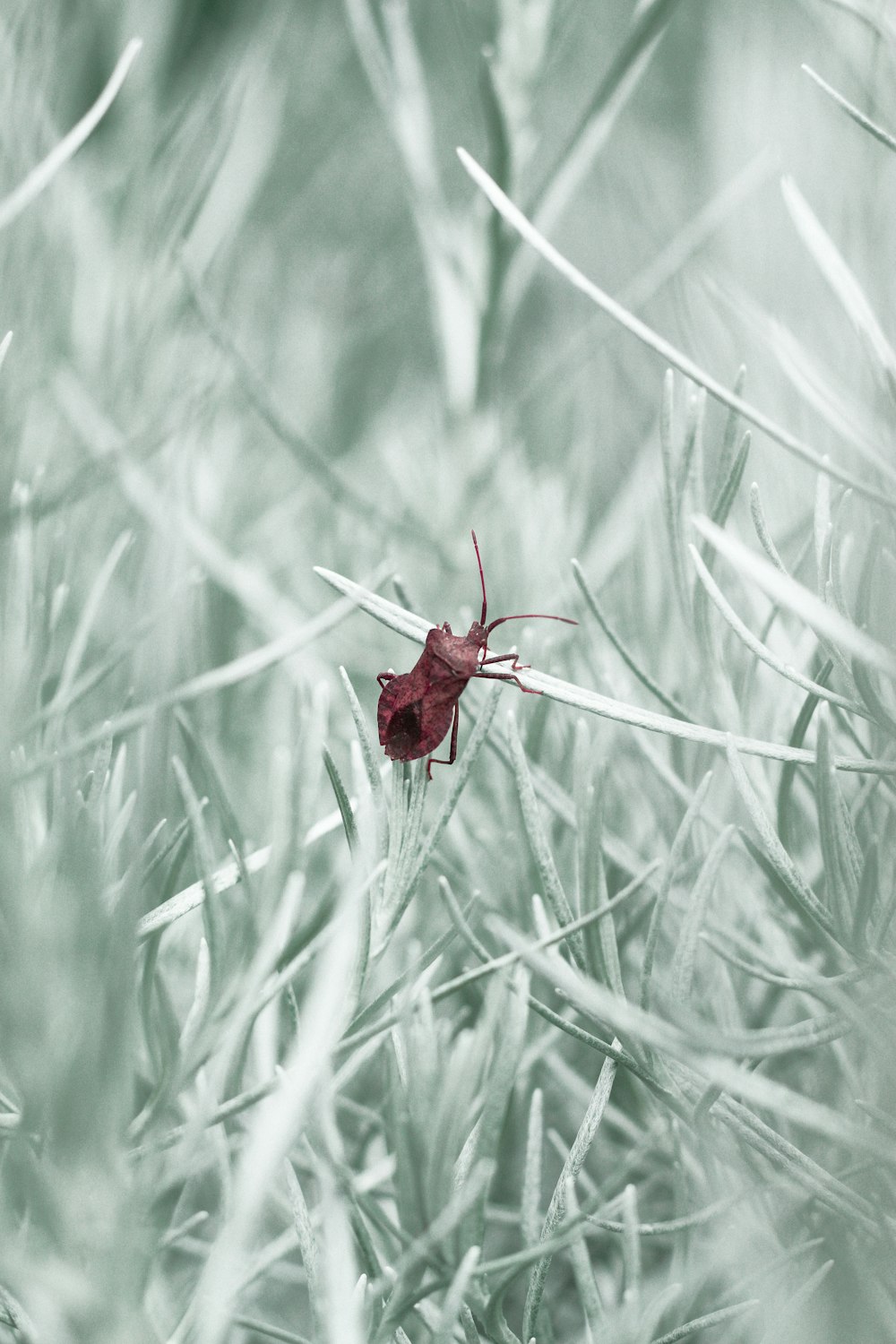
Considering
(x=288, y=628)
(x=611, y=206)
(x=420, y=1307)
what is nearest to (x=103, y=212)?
(x=288, y=628)

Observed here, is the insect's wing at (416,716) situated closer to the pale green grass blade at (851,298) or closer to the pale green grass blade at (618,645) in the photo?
the pale green grass blade at (618,645)

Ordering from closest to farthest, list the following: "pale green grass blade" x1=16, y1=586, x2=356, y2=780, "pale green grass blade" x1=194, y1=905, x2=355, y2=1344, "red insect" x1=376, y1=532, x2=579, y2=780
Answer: "pale green grass blade" x1=194, y1=905, x2=355, y2=1344, "pale green grass blade" x1=16, y1=586, x2=356, y2=780, "red insect" x1=376, y1=532, x2=579, y2=780

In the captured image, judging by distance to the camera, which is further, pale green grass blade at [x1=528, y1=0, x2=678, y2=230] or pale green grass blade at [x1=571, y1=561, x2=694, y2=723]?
pale green grass blade at [x1=528, y1=0, x2=678, y2=230]

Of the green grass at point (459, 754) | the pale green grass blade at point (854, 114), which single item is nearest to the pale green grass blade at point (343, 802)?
the green grass at point (459, 754)

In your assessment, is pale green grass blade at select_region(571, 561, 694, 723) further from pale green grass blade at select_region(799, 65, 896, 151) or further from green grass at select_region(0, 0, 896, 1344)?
pale green grass blade at select_region(799, 65, 896, 151)

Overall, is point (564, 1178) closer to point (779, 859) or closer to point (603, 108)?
point (779, 859)

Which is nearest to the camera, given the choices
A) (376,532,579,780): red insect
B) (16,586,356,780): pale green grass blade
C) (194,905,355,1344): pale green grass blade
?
(194,905,355,1344): pale green grass blade

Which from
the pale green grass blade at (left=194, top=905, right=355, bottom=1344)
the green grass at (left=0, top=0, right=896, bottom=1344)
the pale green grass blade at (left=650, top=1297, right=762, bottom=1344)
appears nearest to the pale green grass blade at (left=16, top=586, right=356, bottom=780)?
the green grass at (left=0, top=0, right=896, bottom=1344)

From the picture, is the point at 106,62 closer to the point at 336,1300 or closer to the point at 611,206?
the point at 611,206

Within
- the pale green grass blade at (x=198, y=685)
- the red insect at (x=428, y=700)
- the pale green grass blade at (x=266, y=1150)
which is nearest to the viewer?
the pale green grass blade at (x=266, y=1150)

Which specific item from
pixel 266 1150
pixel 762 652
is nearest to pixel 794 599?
pixel 762 652
